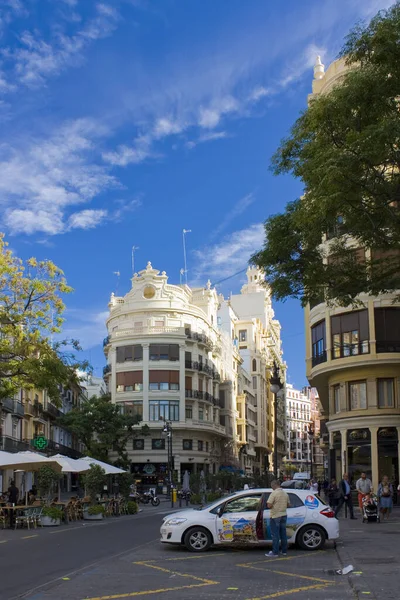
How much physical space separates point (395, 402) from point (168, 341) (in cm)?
3680

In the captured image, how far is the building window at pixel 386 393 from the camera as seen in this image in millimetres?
34625

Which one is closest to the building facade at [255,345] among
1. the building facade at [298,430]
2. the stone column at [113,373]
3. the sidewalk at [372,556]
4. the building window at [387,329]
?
the stone column at [113,373]

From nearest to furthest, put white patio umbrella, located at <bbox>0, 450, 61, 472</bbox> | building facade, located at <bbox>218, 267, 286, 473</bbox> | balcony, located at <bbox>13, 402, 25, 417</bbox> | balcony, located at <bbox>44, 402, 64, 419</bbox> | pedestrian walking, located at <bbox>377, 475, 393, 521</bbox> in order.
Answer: pedestrian walking, located at <bbox>377, 475, 393, 521</bbox> → white patio umbrella, located at <bbox>0, 450, 61, 472</bbox> → balcony, located at <bbox>13, 402, 25, 417</bbox> → balcony, located at <bbox>44, 402, 64, 419</bbox> → building facade, located at <bbox>218, 267, 286, 473</bbox>

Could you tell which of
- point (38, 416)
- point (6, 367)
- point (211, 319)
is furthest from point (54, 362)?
point (211, 319)

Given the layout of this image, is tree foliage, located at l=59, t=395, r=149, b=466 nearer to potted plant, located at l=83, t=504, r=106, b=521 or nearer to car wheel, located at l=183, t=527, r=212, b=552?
potted plant, located at l=83, t=504, r=106, b=521

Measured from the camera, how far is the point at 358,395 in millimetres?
35562

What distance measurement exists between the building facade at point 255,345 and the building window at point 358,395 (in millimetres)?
53732

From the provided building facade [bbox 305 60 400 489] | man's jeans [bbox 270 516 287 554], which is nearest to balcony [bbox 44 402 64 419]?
building facade [bbox 305 60 400 489]

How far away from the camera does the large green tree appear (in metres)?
15.9

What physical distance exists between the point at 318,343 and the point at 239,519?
2291 centimetres

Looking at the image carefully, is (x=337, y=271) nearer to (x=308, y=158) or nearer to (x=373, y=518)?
(x=308, y=158)

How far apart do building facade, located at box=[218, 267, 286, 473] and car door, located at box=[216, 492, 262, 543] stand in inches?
2898

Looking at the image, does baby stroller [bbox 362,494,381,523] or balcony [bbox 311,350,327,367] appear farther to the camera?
balcony [bbox 311,350,327,367]

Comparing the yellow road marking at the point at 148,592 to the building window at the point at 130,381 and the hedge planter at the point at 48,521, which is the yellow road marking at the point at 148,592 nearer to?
the hedge planter at the point at 48,521
